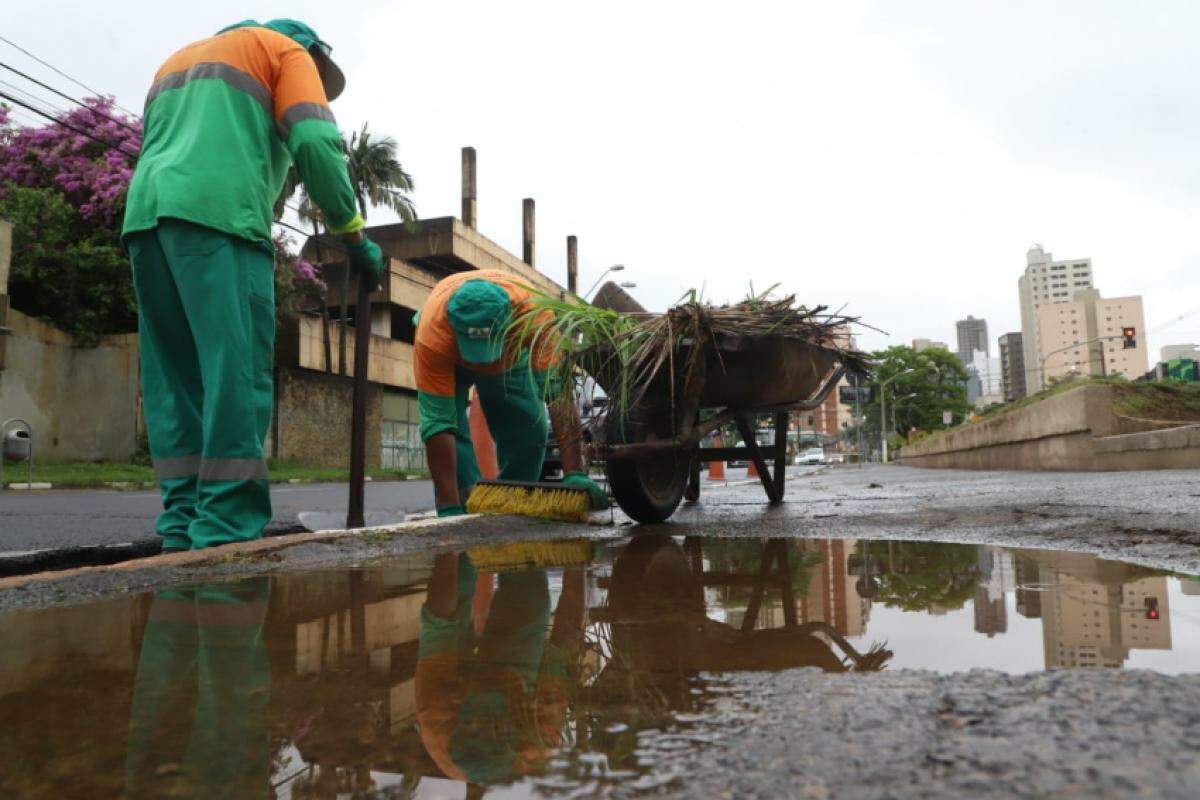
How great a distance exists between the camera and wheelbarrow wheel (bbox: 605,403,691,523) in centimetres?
388

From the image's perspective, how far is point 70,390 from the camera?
703 inches

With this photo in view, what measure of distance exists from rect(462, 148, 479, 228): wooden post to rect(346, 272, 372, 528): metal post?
31397mm

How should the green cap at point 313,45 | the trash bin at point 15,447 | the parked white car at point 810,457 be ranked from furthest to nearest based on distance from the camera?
the parked white car at point 810,457, the trash bin at point 15,447, the green cap at point 313,45

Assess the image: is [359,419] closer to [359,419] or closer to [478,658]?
[359,419]

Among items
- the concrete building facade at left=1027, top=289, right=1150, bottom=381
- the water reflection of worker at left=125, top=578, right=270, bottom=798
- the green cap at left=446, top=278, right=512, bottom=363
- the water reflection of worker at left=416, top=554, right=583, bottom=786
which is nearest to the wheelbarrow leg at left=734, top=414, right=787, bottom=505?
the green cap at left=446, top=278, right=512, bottom=363

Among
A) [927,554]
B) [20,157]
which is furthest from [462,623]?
[20,157]

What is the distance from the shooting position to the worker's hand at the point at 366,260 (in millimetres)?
3633

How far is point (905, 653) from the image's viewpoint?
1.27 metres

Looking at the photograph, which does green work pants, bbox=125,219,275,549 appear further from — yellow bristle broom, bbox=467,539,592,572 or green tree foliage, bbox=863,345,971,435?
green tree foliage, bbox=863,345,971,435

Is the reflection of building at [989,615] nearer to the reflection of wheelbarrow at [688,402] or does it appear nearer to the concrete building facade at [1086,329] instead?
the reflection of wheelbarrow at [688,402]

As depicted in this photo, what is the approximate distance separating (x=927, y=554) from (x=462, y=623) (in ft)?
5.30

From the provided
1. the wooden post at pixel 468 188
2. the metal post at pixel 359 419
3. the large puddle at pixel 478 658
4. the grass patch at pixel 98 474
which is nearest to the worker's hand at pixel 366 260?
the metal post at pixel 359 419

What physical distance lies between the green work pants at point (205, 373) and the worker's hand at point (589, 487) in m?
1.51

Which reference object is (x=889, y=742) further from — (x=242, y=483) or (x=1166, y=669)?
(x=242, y=483)
